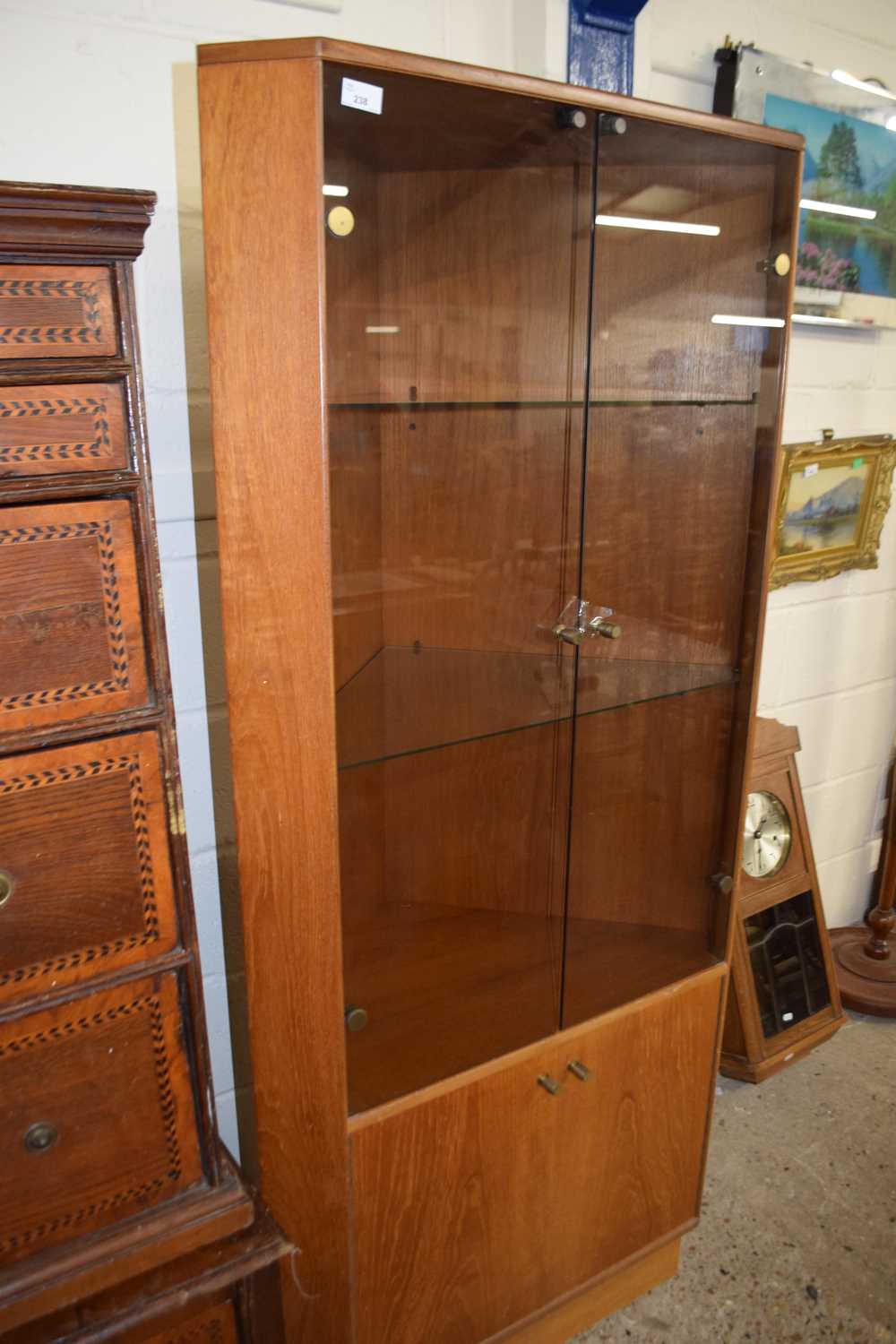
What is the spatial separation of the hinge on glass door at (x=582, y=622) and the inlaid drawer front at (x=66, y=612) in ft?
2.34

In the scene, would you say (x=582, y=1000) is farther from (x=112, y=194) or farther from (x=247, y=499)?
(x=112, y=194)

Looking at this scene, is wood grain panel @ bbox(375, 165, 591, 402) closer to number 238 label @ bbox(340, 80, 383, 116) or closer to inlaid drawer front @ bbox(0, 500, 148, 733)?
number 238 label @ bbox(340, 80, 383, 116)

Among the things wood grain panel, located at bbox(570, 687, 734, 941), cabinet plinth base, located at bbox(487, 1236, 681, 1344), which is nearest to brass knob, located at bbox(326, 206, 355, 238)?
wood grain panel, located at bbox(570, 687, 734, 941)

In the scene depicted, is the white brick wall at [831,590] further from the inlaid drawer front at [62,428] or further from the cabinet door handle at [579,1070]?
the inlaid drawer front at [62,428]

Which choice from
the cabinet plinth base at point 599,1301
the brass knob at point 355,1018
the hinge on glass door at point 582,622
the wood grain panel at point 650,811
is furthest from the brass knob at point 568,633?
the cabinet plinth base at point 599,1301

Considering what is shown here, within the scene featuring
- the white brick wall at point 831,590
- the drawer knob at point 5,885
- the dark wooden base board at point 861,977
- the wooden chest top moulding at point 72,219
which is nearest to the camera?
the wooden chest top moulding at point 72,219

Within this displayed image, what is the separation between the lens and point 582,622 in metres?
1.40

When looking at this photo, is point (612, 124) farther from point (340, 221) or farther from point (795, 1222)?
point (795, 1222)

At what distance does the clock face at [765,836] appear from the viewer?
2125mm

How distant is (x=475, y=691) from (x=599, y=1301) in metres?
1.08

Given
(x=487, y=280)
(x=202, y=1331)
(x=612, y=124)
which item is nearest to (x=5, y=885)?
(x=202, y=1331)

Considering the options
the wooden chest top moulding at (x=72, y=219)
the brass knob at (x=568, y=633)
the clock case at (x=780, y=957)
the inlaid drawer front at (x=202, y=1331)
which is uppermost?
the wooden chest top moulding at (x=72, y=219)

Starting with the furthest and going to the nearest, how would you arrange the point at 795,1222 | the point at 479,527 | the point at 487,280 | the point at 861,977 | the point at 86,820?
the point at 861,977, the point at 795,1222, the point at 479,527, the point at 487,280, the point at 86,820

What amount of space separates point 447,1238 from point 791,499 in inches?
61.7
